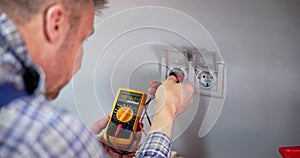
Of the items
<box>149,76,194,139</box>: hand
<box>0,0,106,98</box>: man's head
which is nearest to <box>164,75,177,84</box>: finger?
<box>149,76,194,139</box>: hand

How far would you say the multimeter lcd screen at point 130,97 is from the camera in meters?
0.95

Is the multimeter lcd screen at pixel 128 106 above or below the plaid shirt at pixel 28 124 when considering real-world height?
below

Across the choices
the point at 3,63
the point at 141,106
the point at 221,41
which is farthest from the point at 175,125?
the point at 3,63

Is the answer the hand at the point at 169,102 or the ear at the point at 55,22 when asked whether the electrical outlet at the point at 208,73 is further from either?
the ear at the point at 55,22

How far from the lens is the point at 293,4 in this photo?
843mm

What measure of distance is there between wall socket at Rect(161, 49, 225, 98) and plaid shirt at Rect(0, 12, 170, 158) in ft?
1.36

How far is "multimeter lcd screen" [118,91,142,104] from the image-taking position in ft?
3.12

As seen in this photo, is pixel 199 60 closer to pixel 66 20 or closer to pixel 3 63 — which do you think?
pixel 66 20

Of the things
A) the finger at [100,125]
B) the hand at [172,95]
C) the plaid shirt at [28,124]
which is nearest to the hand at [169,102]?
the hand at [172,95]

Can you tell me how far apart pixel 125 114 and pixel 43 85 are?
30 cm

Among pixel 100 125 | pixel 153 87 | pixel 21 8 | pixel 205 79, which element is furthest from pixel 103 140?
pixel 21 8

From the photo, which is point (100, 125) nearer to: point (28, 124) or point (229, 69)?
point (229, 69)

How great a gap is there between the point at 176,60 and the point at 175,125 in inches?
6.4

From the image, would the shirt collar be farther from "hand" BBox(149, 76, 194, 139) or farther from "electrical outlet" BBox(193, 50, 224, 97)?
"electrical outlet" BBox(193, 50, 224, 97)
